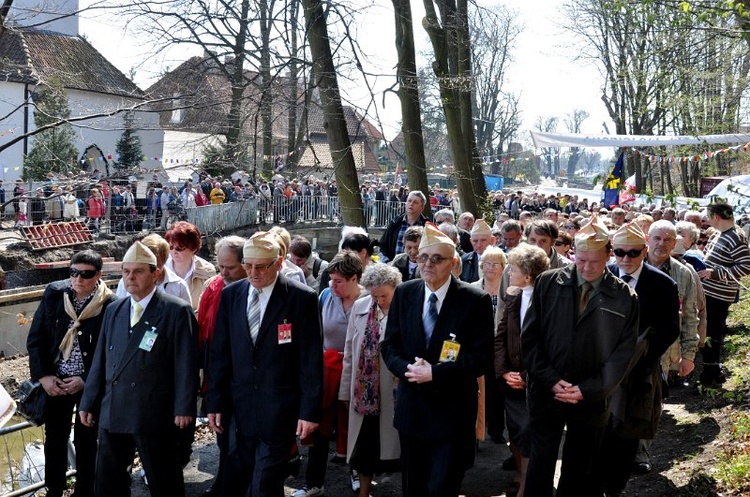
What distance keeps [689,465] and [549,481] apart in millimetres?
2085

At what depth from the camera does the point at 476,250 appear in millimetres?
8953

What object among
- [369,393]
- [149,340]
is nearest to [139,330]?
[149,340]

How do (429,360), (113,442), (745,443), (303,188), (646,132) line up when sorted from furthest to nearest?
(646,132)
(303,188)
(745,443)
(113,442)
(429,360)

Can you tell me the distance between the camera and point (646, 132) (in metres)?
35.6

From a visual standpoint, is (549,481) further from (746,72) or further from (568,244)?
(746,72)

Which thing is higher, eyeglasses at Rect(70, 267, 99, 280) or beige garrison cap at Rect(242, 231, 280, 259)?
beige garrison cap at Rect(242, 231, 280, 259)

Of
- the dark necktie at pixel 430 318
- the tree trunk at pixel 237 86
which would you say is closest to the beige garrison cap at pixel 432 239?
the dark necktie at pixel 430 318

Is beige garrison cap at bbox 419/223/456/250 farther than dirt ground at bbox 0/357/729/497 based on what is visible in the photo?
No

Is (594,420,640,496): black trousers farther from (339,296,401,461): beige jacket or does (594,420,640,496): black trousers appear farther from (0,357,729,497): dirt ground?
(339,296,401,461): beige jacket

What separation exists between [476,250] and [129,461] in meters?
4.52

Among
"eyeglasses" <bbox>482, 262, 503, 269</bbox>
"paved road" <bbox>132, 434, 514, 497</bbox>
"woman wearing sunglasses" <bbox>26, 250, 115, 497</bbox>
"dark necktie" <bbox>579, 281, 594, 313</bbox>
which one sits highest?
"eyeglasses" <bbox>482, 262, 503, 269</bbox>

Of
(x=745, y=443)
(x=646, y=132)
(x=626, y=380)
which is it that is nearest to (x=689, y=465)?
(x=745, y=443)

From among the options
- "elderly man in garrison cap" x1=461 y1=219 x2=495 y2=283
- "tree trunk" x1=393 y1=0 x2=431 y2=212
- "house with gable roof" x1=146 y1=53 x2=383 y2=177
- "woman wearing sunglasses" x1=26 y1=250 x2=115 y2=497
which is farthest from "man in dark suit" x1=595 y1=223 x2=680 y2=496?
"tree trunk" x1=393 y1=0 x2=431 y2=212

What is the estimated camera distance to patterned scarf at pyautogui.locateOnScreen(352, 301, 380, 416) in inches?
235
